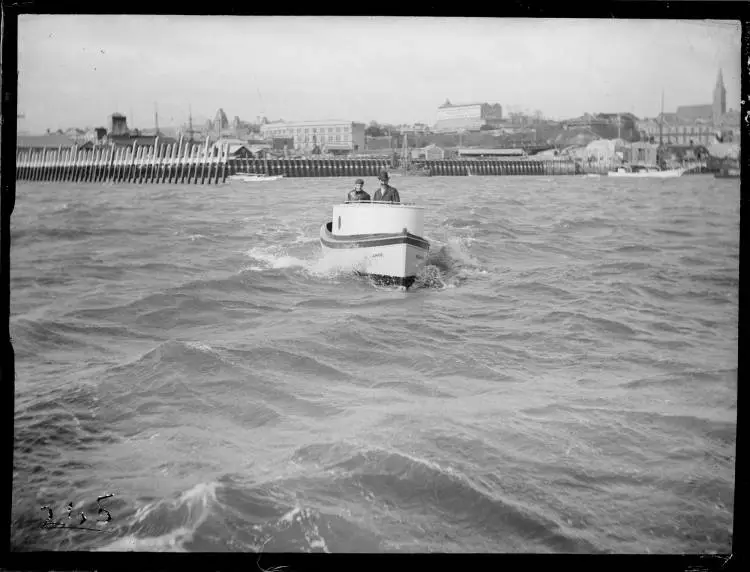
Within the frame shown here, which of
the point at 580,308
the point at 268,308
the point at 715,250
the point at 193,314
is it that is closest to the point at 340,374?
the point at 268,308

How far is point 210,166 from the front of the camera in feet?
10.3

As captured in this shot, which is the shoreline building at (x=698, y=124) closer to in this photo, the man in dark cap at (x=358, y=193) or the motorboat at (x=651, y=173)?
the motorboat at (x=651, y=173)

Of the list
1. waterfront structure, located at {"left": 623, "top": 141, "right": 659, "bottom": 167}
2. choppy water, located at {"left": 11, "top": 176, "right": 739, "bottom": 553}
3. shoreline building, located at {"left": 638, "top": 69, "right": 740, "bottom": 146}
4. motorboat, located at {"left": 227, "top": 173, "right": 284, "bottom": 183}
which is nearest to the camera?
choppy water, located at {"left": 11, "top": 176, "right": 739, "bottom": 553}

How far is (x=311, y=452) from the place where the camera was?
2682mm

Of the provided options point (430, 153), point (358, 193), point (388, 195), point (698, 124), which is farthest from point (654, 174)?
point (358, 193)

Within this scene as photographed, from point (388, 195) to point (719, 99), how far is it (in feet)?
4.44

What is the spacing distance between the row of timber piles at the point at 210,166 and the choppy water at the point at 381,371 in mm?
54

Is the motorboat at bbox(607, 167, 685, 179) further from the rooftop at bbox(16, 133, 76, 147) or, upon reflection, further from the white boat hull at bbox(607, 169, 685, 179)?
the rooftop at bbox(16, 133, 76, 147)

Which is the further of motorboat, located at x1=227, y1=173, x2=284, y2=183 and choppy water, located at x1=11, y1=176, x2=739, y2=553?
motorboat, located at x1=227, y1=173, x2=284, y2=183

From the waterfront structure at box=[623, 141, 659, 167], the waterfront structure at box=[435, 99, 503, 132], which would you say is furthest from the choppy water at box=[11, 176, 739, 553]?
the waterfront structure at box=[435, 99, 503, 132]

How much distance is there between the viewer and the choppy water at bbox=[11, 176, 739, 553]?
8.54 feet

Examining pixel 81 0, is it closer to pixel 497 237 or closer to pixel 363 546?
pixel 497 237

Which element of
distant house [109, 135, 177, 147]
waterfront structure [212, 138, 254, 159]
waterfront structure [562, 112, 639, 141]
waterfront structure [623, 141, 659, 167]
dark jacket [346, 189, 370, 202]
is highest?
waterfront structure [562, 112, 639, 141]

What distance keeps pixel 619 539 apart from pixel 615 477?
0.22m
